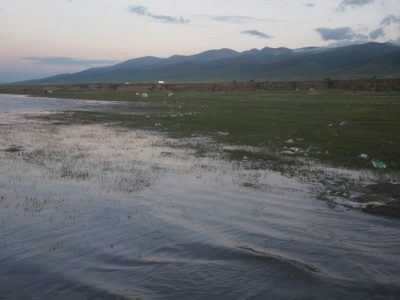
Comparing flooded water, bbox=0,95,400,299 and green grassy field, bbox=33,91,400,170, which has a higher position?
green grassy field, bbox=33,91,400,170

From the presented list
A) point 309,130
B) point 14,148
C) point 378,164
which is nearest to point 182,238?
point 378,164

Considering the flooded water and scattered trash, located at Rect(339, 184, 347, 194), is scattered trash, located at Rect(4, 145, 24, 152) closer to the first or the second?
the flooded water

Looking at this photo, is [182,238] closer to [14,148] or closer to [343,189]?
[343,189]

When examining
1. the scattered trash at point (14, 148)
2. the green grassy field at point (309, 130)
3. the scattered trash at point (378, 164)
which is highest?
the green grassy field at point (309, 130)

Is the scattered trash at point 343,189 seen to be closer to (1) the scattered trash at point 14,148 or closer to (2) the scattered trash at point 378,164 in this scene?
(2) the scattered trash at point 378,164

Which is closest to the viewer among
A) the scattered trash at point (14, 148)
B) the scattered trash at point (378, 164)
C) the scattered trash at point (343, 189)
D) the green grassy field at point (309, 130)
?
the scattered trash at point (343, 189)

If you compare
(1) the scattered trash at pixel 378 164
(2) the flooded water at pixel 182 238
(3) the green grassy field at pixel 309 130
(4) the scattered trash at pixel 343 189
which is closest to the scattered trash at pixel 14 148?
(2) the flooded water at pixel 182 238

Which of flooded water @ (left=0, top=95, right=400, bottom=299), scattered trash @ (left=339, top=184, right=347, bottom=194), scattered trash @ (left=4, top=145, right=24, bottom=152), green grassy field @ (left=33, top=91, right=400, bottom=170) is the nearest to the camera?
flooded water @ (left=0, top=95, right=400, bottom=299)

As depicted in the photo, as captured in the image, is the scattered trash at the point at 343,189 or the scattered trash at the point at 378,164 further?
the scattered trash at the point at 378,164

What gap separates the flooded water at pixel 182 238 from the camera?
7.88m

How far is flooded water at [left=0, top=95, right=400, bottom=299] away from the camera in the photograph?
7879mm

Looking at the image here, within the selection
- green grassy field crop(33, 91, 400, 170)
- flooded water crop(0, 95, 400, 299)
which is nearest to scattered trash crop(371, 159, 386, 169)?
green grassy field crop(33, 91, 400, 170)

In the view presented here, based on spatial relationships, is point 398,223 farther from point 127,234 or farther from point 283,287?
point 127,234

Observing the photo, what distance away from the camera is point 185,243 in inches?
391
